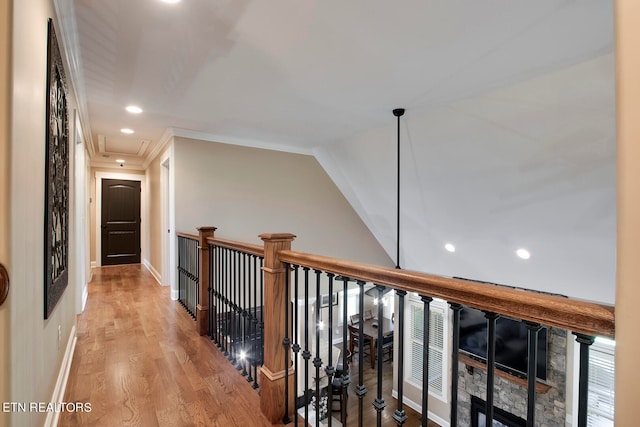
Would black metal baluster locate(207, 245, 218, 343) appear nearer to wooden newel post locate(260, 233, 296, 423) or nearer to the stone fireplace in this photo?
wooden newel post locate(260, 233, 296, 423)

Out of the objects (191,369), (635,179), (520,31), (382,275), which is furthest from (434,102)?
(191,369)

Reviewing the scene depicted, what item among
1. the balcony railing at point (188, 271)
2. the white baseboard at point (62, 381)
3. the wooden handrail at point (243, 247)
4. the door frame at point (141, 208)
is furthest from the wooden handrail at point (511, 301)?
the door frame at point (141, 208)

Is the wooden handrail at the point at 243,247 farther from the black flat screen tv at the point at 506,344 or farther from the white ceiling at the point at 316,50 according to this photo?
the black flat screen tv at the point at 506,344

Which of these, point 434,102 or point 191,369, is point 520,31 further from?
point 191,369

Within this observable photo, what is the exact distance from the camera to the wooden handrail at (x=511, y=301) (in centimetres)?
64

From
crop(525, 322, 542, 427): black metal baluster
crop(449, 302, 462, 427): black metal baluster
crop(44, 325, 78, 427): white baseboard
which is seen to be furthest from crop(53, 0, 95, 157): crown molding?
crop(525, 322, 542, 427): black metal baluster

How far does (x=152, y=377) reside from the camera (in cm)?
216

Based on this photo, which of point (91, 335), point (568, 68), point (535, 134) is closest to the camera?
point (568, 68)

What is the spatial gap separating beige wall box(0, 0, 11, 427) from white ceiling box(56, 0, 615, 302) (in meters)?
1.15

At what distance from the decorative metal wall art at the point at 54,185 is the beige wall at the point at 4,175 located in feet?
2.16

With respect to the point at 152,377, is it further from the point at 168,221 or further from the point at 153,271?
the point at 153,271

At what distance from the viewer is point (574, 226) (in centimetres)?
367

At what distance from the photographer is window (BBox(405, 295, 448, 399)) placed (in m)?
6.14

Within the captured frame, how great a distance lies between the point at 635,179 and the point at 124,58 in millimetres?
3064
